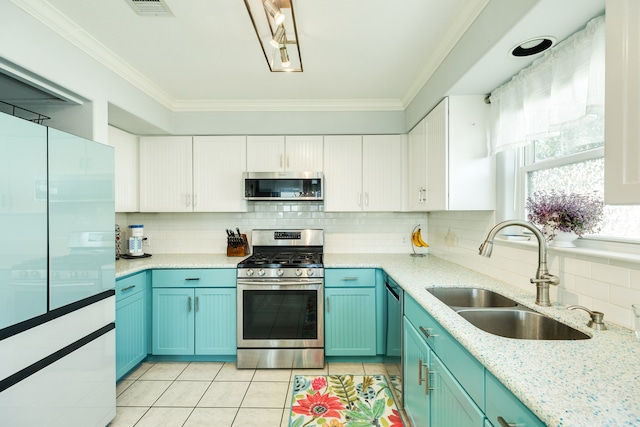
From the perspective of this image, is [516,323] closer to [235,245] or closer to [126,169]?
[235,245]

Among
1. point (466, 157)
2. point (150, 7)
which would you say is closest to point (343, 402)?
point (466, 157)

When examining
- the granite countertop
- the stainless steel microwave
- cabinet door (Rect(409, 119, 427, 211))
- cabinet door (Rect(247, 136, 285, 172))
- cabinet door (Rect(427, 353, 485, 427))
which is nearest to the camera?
the granite countertop

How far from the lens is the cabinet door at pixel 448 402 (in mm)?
1099

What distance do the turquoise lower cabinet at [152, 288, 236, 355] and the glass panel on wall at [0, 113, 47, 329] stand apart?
1.32m

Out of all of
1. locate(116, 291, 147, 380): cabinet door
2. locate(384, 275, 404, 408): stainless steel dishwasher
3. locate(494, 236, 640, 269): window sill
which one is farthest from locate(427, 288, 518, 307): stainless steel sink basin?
locate(116, 291, 147, 380): cabinet door

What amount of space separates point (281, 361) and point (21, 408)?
1688mm

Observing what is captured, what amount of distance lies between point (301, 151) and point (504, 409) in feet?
8.48

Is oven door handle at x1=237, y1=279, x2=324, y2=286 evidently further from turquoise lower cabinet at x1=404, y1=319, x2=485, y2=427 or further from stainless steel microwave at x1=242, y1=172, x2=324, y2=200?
turquoise lower cabinet at x1=404, y1=319, x2=485, y2=427

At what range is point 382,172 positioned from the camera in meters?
3.12

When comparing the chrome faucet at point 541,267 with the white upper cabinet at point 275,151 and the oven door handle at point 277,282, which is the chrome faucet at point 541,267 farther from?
the white upper cabinet at point 275,151

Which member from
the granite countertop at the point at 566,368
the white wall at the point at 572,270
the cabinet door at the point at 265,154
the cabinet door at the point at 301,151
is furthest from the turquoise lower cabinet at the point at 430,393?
the cabinet door at the point at 265,154

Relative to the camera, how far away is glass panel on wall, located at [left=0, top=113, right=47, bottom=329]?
1277 millimetres

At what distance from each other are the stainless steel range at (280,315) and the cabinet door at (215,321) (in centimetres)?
9

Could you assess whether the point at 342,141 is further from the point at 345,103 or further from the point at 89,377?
the point at 89,377
